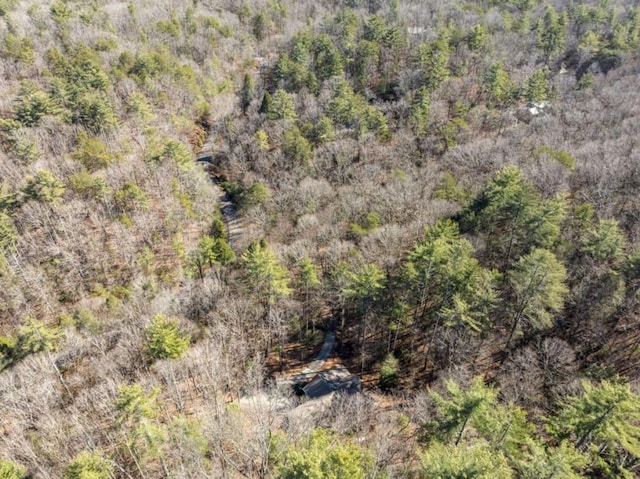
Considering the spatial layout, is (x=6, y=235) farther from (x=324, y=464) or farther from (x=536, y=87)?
(x=536, y=87)

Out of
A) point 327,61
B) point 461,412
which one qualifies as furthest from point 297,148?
point 461,412

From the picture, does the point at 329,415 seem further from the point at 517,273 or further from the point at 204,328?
the point at 517,273

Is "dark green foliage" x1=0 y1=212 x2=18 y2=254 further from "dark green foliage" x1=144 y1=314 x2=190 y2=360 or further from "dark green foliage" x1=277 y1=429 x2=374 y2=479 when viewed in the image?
"dark green foliage" x1=277 y1=429 x2=374 y2=479

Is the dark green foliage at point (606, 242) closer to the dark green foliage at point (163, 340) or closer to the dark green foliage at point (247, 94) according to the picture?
the dark green foliage at point (163, 340)

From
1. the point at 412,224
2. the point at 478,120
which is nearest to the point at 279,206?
the point at 412,224

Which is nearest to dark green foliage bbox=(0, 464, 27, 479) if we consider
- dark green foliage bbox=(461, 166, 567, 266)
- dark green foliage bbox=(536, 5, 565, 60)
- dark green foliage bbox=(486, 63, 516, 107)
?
dark green foliage bbox=(461, 166, 567, 266)
